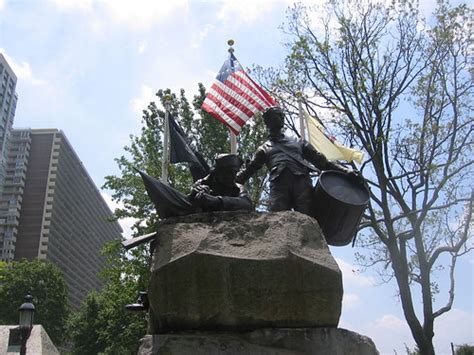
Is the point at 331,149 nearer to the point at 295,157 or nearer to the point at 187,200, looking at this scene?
the point at 295,157

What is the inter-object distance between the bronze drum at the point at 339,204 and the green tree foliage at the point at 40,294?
3782cm

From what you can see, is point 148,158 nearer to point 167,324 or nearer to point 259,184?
point 259,184

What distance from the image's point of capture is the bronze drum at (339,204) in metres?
4.63

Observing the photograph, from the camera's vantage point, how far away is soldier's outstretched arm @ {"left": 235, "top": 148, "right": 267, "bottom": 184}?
213 inches

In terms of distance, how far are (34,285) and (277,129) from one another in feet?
128

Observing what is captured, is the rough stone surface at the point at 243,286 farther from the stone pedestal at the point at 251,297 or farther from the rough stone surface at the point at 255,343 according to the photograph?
the rough stone surface at the point at 255,343

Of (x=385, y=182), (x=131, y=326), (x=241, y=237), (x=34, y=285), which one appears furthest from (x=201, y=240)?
(x=34, y=285)

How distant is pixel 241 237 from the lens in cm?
391

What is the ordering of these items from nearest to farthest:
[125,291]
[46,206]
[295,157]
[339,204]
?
[339,204], [295,157], [125,291], [46,206]

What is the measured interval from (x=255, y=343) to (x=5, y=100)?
76277mm

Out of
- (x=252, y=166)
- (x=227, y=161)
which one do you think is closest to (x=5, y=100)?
(x=252, y=166)

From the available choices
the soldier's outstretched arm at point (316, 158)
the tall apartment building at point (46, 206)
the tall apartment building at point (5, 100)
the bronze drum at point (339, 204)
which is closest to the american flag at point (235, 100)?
the soldier's outstretched arm at point (316, 158)

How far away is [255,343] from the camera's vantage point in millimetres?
3451

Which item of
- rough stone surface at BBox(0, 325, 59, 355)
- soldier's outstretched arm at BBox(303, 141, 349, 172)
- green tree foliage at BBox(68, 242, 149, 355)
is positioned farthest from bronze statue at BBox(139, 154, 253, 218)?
green tree foliage at BBox(68, 242, 149, 355)
